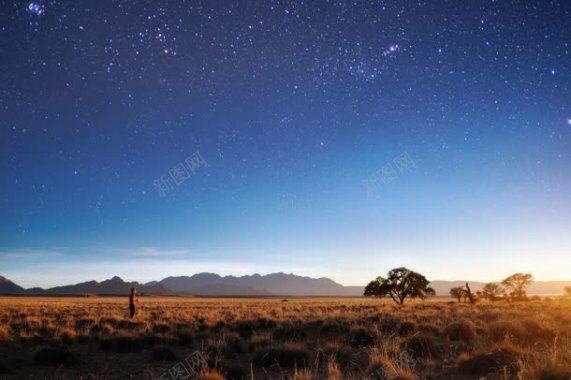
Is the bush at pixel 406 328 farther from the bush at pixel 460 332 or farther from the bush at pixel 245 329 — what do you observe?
the bush at pixel 245 329

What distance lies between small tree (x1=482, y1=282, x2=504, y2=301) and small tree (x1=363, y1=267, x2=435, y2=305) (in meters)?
24.0

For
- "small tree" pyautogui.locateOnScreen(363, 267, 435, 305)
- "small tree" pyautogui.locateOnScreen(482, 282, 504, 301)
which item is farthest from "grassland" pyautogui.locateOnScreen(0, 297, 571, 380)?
"small tree" pyautogui.locateOnScreen(482, 282, 504, 301)

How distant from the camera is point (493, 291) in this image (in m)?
70.9

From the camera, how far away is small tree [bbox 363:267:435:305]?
51.7m

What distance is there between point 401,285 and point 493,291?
2928 centimetres

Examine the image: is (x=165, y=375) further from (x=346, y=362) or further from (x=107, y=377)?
(x=346, y=362)

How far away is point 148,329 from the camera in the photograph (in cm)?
1714

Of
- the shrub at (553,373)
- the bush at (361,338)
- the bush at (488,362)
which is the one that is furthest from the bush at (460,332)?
the shrub at (553,373)

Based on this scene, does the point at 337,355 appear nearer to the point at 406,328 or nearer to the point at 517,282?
the point at 406,328

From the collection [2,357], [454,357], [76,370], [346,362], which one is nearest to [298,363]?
[346,362]

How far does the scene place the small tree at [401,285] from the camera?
51719mm

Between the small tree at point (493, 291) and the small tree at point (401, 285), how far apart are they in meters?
24.0

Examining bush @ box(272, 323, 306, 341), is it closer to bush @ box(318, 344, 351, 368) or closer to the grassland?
the grassland

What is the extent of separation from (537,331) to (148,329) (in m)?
14.8
